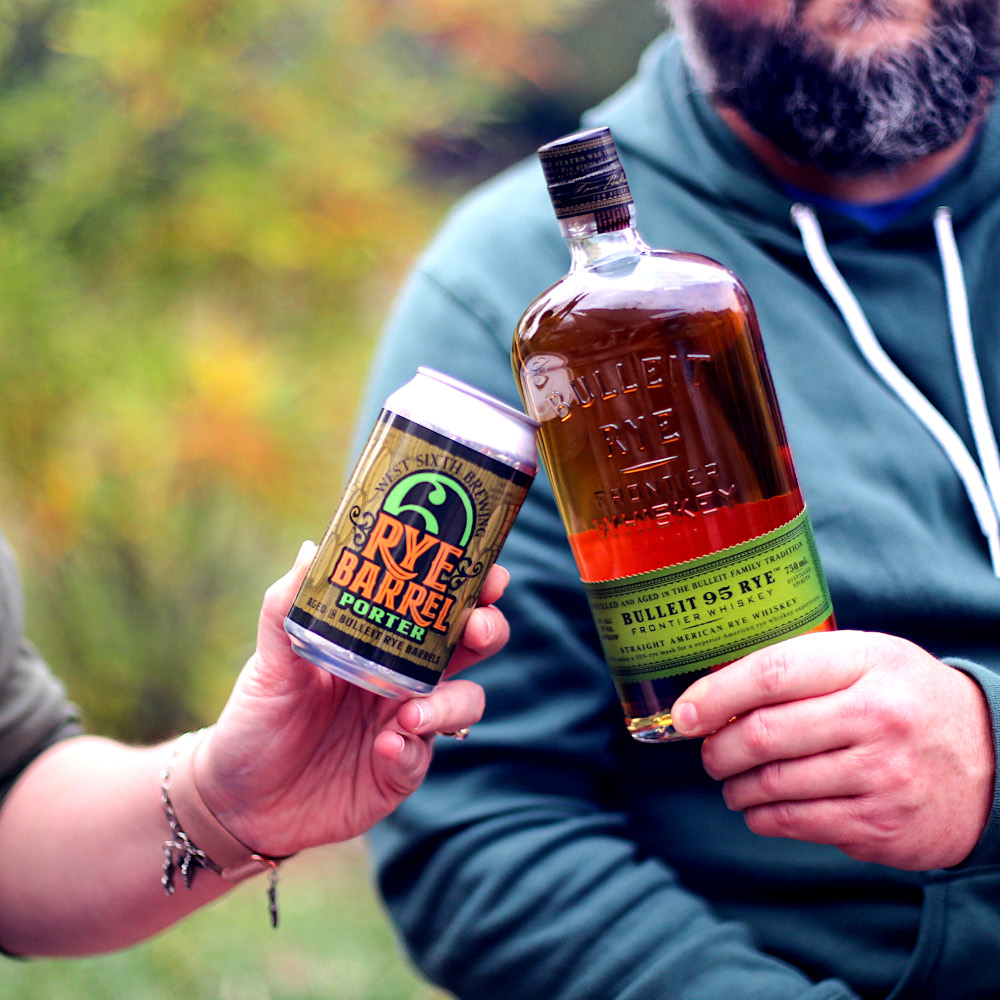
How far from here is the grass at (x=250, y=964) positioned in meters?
1.83

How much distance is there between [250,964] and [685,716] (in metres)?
1.60

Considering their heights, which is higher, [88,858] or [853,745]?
[853,745]

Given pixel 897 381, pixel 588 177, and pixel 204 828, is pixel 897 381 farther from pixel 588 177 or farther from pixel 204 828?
pixel 204 828

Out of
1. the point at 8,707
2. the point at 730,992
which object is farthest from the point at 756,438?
the point at 8,707

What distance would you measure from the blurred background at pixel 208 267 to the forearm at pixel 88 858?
3.59ft

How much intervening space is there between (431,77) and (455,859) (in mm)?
2073

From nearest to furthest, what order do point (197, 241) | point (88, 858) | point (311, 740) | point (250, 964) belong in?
point (311, 740) < point (88, 858) < point (250, 964) < point (197, 241)

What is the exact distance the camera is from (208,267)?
93.5 inches

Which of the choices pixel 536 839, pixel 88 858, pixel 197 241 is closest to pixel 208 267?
pixel 197 241

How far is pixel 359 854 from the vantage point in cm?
283

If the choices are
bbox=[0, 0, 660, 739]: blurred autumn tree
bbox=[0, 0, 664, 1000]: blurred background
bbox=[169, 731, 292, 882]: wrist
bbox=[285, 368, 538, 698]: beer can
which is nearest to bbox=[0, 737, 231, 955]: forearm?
bbox=[169, 731, 292, 882]: wrist

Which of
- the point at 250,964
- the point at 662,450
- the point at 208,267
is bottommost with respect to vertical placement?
the point at 250,964

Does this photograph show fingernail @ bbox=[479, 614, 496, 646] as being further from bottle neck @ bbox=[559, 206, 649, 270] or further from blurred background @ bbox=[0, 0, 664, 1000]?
blurred background @ bbox=[0, 0, 664, 1000]

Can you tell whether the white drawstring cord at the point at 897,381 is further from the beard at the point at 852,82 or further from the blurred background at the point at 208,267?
Result: the blurred background at the point at 208,267
